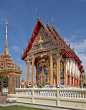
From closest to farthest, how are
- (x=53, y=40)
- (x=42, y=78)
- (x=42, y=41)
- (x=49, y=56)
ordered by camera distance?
(x=53, y=40), (x=49, y=56), (x=42, y=41), (x=42, y=78)

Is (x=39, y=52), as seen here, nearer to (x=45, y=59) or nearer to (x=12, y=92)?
(x=45, y=59)

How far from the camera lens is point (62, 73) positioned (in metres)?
19.0

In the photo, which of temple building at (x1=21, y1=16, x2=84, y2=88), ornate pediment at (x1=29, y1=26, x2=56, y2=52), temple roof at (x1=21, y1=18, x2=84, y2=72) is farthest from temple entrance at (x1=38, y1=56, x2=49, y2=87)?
temple roof at (x1=21, y1=18, x2=84, y2=72)

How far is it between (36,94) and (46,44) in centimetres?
1042

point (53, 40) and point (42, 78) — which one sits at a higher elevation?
point (53, 40)

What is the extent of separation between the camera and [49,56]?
1873 cm

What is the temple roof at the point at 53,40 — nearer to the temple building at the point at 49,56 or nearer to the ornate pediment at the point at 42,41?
the temple building at the point at 49,56

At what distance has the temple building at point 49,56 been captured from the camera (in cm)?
1798

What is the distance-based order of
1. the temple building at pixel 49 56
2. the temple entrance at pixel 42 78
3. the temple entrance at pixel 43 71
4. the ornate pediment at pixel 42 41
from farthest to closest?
1. the temple entrance at pixel 42 78
2. the temple entrance at pixel 43 71
3. the ornate pediment at pixel 42 41
4. the temple building at pixel 49 56

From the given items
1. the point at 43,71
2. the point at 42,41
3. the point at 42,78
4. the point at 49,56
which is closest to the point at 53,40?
the point at 42,41

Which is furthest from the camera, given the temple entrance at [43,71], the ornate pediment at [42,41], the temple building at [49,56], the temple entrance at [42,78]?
the temple entrance at [42,78]

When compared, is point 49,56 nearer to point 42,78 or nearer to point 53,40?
point 53,40

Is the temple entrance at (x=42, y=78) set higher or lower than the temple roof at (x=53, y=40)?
lower

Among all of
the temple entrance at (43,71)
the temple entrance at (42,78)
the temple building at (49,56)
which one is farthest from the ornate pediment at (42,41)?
the temple entrance at (42,78)
